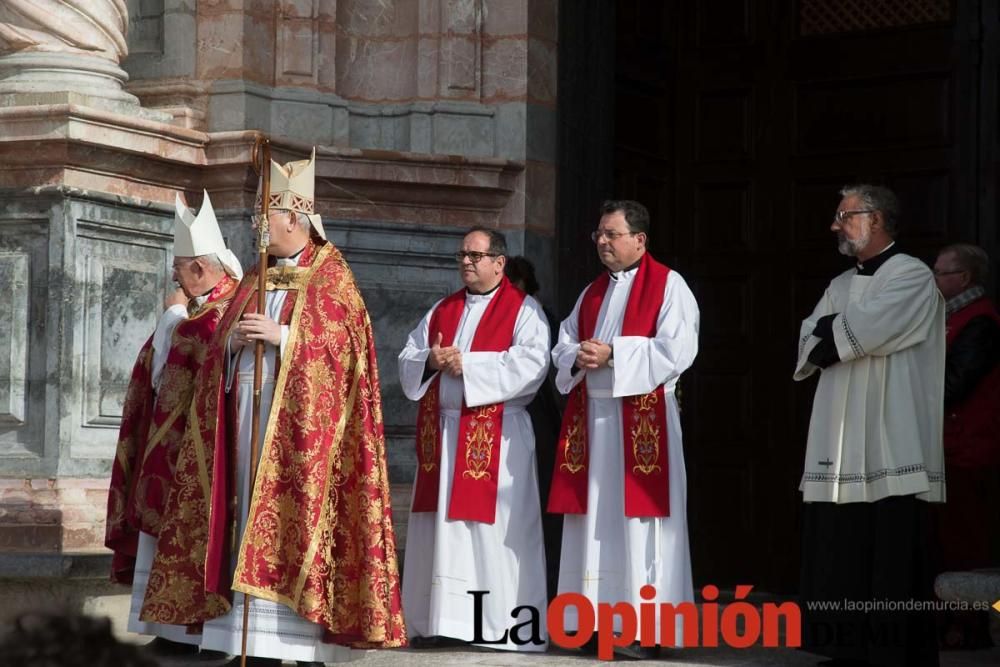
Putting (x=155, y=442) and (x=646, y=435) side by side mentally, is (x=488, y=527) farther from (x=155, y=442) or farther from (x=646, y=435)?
(x=155, y=442)

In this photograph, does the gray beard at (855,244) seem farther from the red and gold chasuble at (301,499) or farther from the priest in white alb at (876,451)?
the red and gold chasuble at (301,499)

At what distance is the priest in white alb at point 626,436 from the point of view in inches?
228

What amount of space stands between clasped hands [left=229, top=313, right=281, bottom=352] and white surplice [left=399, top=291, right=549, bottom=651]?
4.20 feet

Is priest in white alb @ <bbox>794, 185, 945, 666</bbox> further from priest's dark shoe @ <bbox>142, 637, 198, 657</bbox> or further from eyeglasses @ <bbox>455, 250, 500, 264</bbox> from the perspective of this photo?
priest's dark shoe @ <bbox>142, 637, 198, 657</bbox>

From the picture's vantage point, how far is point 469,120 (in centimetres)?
760

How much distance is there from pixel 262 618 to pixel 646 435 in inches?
68.0

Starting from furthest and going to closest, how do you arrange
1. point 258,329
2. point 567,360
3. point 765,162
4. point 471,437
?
1. point 765,162
2. point 471,437
3. point 567,360
4. point 258,329

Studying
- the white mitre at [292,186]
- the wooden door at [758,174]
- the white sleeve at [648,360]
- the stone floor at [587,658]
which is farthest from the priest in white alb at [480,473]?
the wooden door at [758,174]

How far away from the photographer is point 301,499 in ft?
16.1

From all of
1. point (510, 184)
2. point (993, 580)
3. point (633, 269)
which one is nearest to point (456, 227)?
point (510, 184)

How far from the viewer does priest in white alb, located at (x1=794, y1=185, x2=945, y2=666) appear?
5105 millimetres

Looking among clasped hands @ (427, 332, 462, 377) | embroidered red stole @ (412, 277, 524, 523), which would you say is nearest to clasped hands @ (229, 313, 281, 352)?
clasped hands @ (427, 332, 462, 377)

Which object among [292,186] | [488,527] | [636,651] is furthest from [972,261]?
[292,186]

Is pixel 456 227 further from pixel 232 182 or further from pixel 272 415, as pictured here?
pixel 272 415
